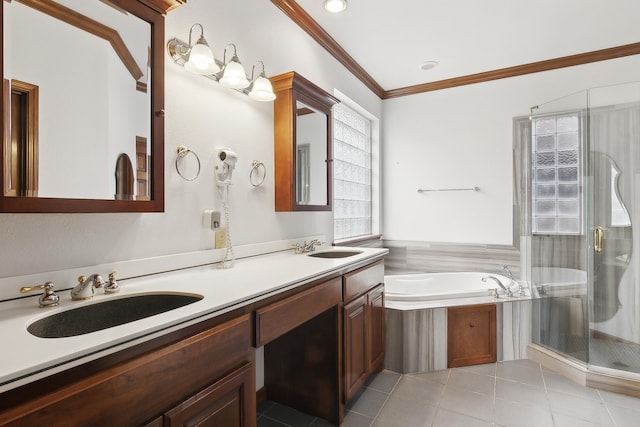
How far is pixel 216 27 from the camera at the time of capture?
5.50 ft

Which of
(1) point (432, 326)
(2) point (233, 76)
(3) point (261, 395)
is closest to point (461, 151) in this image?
(1) point (432, 326)

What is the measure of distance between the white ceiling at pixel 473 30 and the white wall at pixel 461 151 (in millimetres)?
263

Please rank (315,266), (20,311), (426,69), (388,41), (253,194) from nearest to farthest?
(20,311), (315,266), (253,194), (388,41), (426,69)

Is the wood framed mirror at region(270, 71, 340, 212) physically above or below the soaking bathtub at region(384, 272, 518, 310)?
above

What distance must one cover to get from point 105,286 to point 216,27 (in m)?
1.33

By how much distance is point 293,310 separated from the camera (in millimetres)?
1339

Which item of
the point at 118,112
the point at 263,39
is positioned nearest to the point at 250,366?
the point at 118,112

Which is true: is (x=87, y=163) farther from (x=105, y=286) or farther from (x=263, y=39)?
(x=263, y=39)

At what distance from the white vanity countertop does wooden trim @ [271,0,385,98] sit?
5.50 feet

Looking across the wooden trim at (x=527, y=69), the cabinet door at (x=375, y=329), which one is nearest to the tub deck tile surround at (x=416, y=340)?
the cabinet door at (x=375, y=329)

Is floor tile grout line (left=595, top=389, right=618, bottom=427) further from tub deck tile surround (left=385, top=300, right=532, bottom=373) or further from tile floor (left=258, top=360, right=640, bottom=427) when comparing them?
tub deck tile surround (left=385, top=300, right=532, bottom=373)

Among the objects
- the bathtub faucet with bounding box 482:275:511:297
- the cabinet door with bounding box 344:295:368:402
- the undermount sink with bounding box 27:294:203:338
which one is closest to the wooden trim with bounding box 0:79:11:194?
the undermount sink with bounding box 27:294:203:338

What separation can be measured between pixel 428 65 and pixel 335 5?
1353mm

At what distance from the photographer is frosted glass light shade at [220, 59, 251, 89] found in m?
1.62
